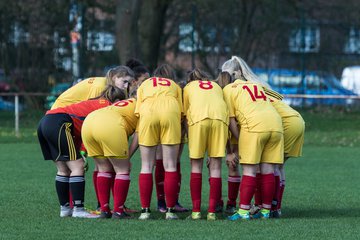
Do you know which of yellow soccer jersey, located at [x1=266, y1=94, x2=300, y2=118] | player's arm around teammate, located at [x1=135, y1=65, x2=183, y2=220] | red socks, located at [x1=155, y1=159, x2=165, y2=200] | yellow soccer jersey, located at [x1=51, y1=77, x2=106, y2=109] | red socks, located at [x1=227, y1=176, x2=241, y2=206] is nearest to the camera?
player's arm around teammate, located at [x1=135, y1=65, x2=183, y2=220]

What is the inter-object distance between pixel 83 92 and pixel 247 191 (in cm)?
239

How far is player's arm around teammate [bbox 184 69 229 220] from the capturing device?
992 centimetres

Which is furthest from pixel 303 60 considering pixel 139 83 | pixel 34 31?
pixel 139 83

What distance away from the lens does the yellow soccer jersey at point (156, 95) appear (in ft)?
32.5

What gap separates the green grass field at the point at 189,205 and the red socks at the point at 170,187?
20cm

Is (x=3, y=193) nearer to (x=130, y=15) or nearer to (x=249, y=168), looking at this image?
(x=249, y=168)

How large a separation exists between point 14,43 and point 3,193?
17428 millimetres

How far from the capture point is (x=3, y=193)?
12.5 m

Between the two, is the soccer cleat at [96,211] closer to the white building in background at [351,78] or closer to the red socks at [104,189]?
the red socks at [104,189]

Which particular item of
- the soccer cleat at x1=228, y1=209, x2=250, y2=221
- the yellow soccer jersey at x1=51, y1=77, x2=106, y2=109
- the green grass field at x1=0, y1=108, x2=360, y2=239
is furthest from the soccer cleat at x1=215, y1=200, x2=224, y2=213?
the yellow soccer jersey at x1=51, y1=77, x2=106, y2=109

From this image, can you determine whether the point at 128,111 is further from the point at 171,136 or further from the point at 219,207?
the point at 219,207

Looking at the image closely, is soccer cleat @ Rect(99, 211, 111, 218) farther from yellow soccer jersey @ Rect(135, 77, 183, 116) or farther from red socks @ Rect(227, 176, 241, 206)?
red socks @ Rect(227, 176, 241, 206)

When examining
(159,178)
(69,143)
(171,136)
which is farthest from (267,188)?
(69,143)

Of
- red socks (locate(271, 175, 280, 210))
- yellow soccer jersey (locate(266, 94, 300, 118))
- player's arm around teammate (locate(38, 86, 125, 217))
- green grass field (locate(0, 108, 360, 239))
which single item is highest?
yellow soccer jersey (locate(266, 94, 300, 118))
